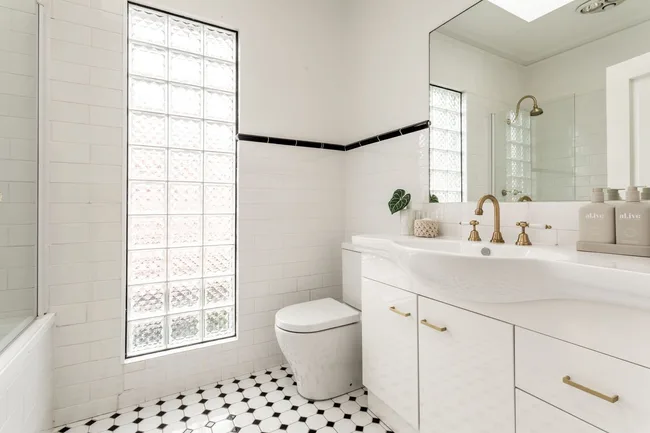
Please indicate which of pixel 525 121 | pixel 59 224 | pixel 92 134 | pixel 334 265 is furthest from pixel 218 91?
pixel 525 121

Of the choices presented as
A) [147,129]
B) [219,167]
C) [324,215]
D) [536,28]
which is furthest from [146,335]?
[536,28]

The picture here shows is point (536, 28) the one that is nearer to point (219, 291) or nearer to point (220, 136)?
point (220, 136)

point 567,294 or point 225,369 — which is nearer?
point 567,294

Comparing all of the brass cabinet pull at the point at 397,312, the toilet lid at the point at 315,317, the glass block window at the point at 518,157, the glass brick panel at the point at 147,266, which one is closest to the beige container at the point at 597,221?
the glass block window at the point at 518,157

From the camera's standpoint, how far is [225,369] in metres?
1.96

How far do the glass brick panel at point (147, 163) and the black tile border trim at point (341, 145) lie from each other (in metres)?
0.48

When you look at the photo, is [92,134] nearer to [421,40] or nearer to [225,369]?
[225,369]

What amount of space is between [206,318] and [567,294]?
6.14 feet

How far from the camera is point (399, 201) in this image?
1797mm

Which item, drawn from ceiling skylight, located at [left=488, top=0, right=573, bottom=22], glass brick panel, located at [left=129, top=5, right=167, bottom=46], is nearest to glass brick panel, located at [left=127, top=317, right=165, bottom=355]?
glass brick panel, located at [left=129, top=5, right=167, bottom=46]

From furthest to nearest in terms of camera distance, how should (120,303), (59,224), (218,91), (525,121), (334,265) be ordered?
(334,265) < (218,91) < (120,303) < (59,224) < (525,121)

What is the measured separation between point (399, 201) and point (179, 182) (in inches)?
52.4

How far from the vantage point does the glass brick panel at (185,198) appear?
73.8 inches

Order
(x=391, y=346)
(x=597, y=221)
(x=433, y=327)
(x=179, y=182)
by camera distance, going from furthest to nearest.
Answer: (x=179, y=182) → (x=391, y=346) → (x=433, y=327) → (x=597, y=221)
